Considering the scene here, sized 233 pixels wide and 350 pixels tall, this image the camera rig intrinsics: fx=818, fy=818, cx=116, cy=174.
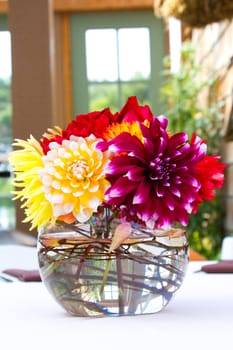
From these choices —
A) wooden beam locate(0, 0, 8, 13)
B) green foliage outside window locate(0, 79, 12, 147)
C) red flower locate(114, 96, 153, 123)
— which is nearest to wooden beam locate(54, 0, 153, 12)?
wooden beam locate(0, 0, 8, 13)

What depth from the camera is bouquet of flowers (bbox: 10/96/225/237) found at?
94 cm

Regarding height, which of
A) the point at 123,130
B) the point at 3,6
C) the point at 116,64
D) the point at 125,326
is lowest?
the point at 125,326

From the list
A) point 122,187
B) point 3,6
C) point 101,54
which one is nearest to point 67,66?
point 101,54

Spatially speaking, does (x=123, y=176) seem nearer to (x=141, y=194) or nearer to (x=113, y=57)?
(x=141, y=194)

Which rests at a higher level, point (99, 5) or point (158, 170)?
point (99, 5)

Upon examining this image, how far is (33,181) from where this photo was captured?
98 cm

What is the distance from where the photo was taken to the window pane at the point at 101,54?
6.84m

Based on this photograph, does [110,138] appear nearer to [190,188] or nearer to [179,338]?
[190,188]

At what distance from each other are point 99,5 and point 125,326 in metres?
6.00

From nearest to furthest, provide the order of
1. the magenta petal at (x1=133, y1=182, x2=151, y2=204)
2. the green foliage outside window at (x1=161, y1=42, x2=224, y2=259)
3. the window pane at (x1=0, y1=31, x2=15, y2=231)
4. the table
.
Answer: the table, the magenta petal at (x1=133, y1=182, x2=151, y2=204), the green foliage outside window at (x1=161, y1=42, x2=224, y2=259), the window pane at (x1=0, y1=31, x2=15, y2=231)

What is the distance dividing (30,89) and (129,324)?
3.49 metres

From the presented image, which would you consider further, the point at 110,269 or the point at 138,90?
the point at 138,90

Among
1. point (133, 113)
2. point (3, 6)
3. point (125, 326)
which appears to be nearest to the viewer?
point (125, 326)

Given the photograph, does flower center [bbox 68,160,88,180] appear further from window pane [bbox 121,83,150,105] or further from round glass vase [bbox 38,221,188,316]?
window pane [bbox 121,83,150,105]
